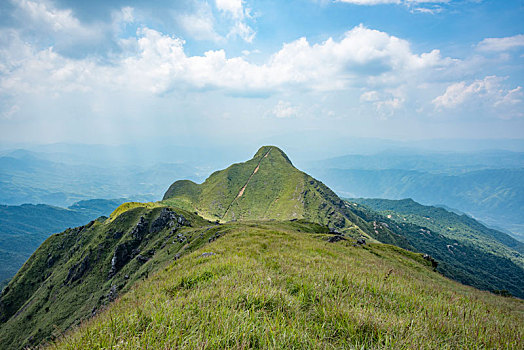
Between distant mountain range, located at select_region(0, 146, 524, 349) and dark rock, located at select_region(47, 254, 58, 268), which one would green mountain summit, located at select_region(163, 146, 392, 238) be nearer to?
distant mountain range, located at select_region(0, 146, 524, 349)

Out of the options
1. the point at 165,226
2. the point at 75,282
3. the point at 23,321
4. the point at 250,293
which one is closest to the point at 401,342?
the point at 250,293

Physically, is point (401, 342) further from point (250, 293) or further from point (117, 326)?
point (117, 326)

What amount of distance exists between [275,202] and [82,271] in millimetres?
123881

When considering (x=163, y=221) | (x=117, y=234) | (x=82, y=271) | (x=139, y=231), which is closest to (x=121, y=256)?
(x=139, y=231)

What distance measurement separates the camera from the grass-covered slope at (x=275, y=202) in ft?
488

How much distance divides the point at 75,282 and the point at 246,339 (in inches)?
3150

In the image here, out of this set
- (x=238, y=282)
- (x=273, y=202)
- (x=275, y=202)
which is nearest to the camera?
(x=238, y=282)

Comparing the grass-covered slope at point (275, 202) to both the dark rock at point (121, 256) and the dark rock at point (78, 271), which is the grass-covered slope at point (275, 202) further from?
the dark rock at point (121, 256)

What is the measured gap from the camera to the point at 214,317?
11.1 feet

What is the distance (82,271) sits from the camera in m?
61.1

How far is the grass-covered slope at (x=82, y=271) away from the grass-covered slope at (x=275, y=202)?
74632mm

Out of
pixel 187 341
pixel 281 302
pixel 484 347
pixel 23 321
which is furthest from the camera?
pixel 23 321

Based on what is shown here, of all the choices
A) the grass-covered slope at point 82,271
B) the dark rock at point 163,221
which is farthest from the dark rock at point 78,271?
the dark rock at point 163,221

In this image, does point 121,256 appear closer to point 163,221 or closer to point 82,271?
point 163,221
